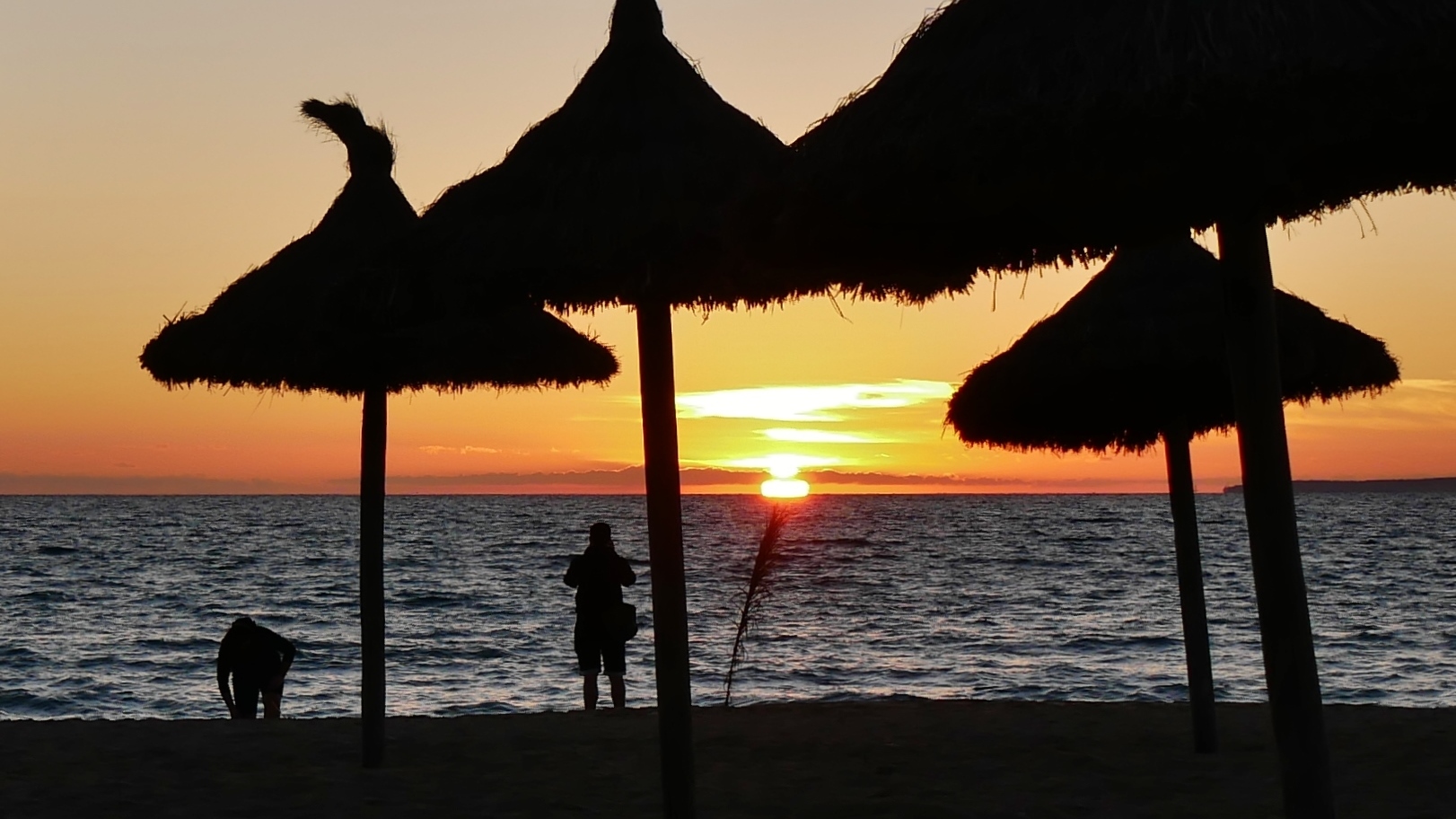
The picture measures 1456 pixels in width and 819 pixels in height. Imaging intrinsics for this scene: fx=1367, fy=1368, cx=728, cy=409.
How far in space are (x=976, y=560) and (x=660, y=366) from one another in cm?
6082

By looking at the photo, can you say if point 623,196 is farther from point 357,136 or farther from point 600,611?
point 600,611

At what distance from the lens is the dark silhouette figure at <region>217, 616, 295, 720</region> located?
42.5ft

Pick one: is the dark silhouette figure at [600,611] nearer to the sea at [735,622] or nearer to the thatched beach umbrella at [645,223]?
the sea at [735,622]

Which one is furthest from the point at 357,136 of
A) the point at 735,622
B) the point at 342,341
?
the point at 735,622

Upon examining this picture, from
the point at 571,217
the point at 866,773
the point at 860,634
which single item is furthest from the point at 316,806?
the point at 860,634

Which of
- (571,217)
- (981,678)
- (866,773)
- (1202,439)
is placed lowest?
(981,678)

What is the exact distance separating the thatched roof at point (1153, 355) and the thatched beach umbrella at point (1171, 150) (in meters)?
2.19

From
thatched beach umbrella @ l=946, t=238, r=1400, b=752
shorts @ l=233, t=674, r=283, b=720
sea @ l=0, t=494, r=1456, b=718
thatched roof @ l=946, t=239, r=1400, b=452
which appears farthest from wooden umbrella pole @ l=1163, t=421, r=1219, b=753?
shorts @ l=233, t=674, r=283, b=720

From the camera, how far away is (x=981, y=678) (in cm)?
2641

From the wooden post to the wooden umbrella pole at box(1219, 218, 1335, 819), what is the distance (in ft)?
8.38

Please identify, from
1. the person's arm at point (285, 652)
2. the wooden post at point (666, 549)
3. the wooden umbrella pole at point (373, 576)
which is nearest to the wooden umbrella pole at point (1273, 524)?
the wooden post at point (666, 549)

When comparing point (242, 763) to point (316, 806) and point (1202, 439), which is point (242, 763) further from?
point (1202, 439)

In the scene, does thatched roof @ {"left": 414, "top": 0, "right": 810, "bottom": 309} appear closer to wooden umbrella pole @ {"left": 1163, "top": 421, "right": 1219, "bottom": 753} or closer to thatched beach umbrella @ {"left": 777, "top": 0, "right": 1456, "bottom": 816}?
thatched beach umbrella @ {"left": 777, "top": 0, "right": 1456, "bottom": 816}

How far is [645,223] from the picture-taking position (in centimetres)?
604
